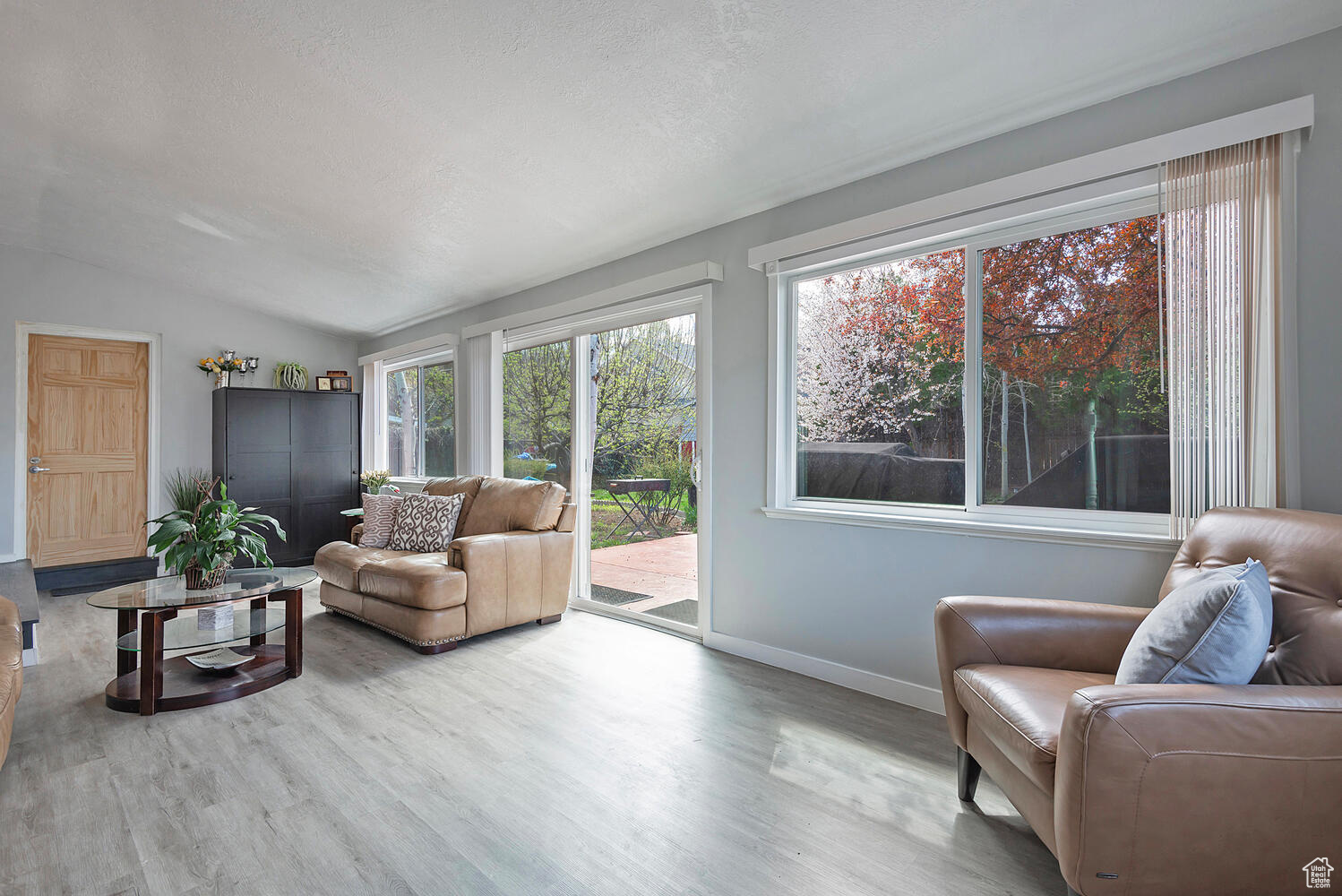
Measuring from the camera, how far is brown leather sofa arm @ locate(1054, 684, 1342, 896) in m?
1.23

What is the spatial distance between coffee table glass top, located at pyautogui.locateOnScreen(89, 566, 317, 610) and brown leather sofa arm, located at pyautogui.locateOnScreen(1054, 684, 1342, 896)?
3182 mm

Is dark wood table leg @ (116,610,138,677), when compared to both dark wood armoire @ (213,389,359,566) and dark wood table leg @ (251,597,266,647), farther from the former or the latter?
dark wood armoire @ (213,389,359,566)

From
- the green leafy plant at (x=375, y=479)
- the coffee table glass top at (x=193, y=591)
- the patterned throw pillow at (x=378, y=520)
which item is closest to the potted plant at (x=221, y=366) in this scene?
the green leafy plant at (x=375, y=479)

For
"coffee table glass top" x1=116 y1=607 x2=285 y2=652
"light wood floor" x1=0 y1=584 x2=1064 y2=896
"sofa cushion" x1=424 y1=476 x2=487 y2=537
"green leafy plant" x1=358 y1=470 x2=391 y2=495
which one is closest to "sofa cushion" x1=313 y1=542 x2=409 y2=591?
"sofa cushion" x1=424 y1=476 x2=487 y2=537

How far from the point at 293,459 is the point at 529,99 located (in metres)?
4.82

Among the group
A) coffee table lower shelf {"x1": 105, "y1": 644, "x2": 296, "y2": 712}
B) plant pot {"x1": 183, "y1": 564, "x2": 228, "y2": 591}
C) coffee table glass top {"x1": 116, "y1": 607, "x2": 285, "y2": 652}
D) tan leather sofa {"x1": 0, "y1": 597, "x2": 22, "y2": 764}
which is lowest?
coffee table lower shelf {"x1": 105, "y1": 644, "x2": 296, "y2": 712}

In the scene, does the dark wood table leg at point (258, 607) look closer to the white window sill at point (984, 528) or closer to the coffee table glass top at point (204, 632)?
the coffee table glass top at point (204, 632)

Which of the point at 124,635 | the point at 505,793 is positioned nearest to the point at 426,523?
the point at 124,635

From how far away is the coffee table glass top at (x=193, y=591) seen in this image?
8.91 ft

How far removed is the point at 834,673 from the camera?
2955mm

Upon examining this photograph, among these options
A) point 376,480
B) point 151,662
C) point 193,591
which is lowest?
point 151,662

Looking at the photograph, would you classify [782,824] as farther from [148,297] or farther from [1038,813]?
[148,297]

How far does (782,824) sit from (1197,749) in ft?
3.49

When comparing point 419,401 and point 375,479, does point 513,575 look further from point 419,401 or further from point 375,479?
point 419,401
